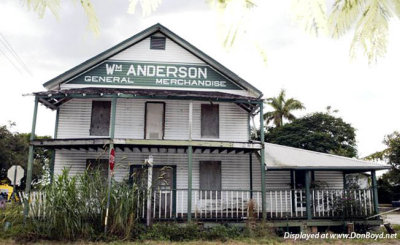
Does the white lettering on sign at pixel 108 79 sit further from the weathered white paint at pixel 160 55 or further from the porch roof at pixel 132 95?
the porch roof at pixel 132 95

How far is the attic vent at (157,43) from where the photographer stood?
16.1 metres

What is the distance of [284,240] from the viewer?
1162cm

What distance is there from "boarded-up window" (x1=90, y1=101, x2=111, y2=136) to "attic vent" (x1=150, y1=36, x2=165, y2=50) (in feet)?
11.1

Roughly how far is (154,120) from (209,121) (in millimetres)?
2535

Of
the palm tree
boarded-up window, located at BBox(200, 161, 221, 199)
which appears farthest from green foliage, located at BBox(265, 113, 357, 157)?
boarded-up window, located at BBox(200, 161, 221, 199)

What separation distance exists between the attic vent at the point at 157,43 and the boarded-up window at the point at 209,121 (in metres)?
3.41

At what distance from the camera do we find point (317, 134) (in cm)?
3975

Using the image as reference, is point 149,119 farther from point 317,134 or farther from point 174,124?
point 317,134

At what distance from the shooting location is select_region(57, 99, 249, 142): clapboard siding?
49.8 ft

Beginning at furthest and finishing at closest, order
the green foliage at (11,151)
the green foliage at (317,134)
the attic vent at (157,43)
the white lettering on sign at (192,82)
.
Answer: the green foliage at (317,134) < the green foliage at (11,151) < the attic vent at (157,43) < the white lettering on sign at (192,82)

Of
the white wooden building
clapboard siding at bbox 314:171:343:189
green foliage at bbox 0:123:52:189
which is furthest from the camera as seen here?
green foliage at bbox 0:123:52:189

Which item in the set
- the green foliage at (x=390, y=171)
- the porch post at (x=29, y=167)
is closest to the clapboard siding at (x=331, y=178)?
the porch post at (x=29, y=167)

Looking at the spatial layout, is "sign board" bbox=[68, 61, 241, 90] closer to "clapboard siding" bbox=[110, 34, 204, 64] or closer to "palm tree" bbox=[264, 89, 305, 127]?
"clapboard siding" bbox=[110, 34, 204, 64]

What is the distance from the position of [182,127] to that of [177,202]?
334 cm
